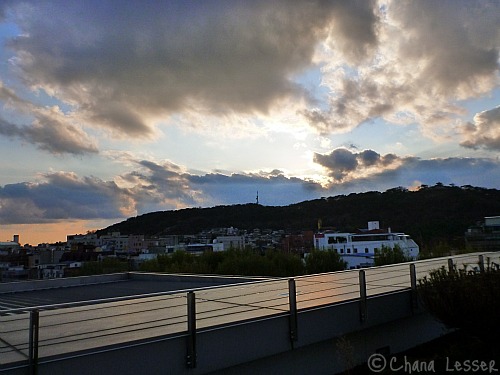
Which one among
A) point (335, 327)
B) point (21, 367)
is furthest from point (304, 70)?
point (21, 367)

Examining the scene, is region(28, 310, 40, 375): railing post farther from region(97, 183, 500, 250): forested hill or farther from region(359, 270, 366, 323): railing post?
region(97, 183, 500, 250): forested hill

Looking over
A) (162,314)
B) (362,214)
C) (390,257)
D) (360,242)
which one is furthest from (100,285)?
(362,214)

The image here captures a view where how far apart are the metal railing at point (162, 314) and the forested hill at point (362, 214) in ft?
A: 86.2

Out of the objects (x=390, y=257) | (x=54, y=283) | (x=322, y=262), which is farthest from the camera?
(x=322, y=262)

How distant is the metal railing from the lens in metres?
4.34

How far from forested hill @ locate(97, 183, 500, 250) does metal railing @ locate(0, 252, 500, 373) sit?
26.3 metres

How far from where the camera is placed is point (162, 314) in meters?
5.99

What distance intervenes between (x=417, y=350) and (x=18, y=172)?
17001mm

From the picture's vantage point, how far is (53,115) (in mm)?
17594

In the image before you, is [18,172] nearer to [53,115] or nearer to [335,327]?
[53,115]

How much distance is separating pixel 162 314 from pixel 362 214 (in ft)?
176

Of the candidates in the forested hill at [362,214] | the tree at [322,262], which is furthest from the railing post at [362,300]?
the forested hill at [362,214]

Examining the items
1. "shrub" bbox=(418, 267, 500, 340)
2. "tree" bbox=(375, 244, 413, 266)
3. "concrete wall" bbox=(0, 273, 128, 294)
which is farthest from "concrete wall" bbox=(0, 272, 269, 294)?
"tree" bbox=(375, 244, 413, 266)

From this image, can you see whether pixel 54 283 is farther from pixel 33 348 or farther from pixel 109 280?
pixel 33 348
